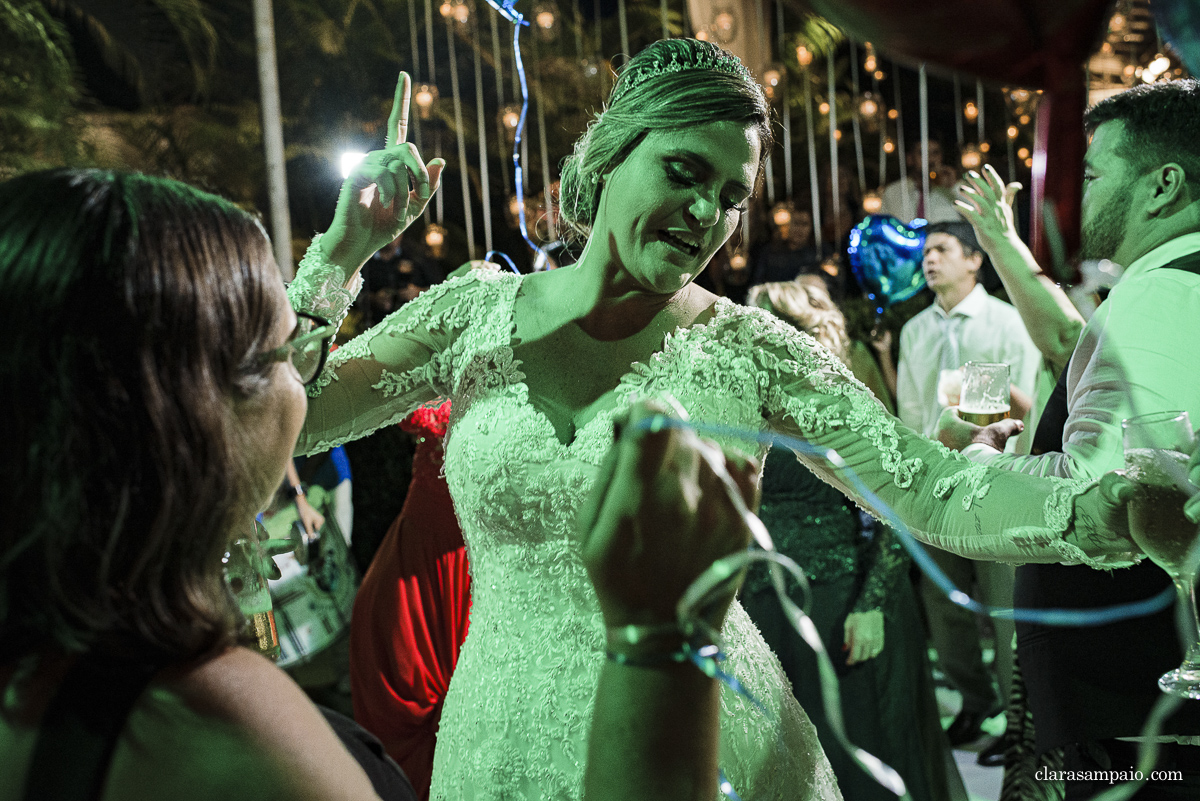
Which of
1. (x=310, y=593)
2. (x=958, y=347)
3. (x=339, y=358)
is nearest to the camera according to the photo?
(x=339, y=358)

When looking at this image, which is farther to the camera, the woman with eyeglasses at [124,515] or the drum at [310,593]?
the drum at [310,593]

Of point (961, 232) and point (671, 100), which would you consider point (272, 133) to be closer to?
point (961, 232)

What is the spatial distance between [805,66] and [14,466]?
10.0 meters

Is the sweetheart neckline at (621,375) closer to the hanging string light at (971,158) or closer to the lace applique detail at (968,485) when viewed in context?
the lace applique detail at (968,485)

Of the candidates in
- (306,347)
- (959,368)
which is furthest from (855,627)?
(306,347)

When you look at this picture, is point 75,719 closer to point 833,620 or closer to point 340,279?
point 340,279

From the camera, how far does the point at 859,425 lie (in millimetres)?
1635

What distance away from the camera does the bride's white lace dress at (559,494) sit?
63.7 inches

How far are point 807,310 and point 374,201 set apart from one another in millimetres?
2208

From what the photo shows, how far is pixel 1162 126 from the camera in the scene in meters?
2.24

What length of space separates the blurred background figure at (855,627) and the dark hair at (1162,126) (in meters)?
1.32

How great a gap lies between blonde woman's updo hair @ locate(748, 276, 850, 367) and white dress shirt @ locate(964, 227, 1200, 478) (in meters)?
1.60

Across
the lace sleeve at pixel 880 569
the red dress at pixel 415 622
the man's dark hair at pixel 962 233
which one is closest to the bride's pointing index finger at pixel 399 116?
the red dress at pixel 415 622

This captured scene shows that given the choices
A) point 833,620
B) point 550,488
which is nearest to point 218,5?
point 833,620
